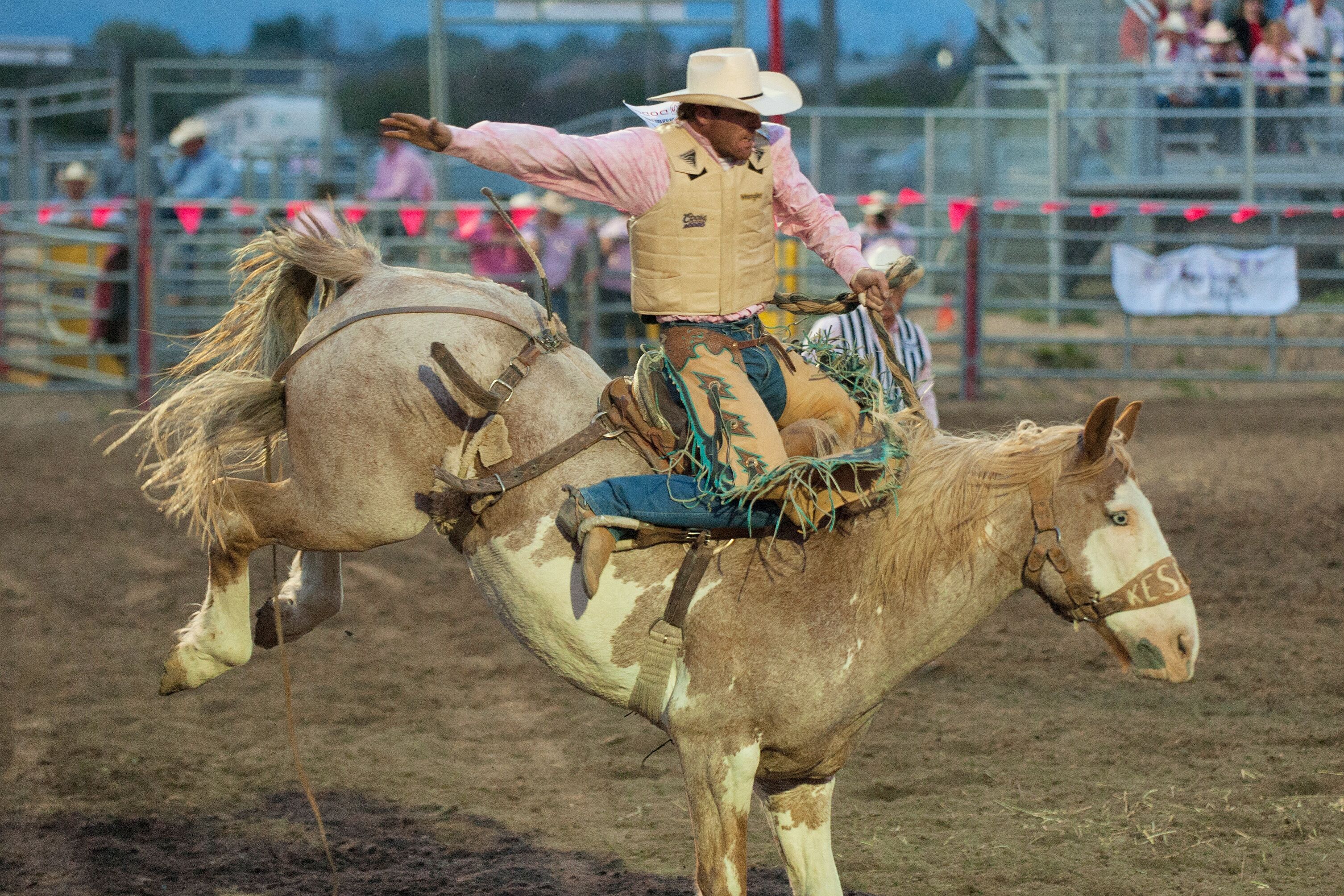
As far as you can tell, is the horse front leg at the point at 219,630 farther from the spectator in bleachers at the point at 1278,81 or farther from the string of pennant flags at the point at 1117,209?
the spectator in bleachers at the point at 1278,81

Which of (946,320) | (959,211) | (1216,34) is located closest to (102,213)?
(959,211)

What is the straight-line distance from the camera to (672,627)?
10.7ft

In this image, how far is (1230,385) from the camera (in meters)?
13.1

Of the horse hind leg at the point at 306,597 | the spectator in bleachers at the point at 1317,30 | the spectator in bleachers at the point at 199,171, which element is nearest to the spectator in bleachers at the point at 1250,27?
the spectator in bleachers at the point at 1317,30

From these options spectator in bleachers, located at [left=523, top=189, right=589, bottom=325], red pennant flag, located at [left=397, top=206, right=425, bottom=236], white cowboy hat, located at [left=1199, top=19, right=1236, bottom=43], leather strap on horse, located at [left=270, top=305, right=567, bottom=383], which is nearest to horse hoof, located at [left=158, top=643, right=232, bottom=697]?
leather strap on horse, located at [left=270, top=305, right=567, bottom=383]

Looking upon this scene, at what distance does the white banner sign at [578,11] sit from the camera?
1294 centimetres

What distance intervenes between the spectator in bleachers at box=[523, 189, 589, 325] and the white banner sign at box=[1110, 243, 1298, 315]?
5088 millimetres

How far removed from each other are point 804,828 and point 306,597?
1570 millimetres

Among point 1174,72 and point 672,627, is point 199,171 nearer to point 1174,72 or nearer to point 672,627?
point 1174,72

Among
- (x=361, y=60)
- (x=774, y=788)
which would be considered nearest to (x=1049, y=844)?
(x=774, y=788)

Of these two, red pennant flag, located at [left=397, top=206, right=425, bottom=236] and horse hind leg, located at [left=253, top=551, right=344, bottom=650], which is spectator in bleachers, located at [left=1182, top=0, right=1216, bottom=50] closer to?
red pennant flag, located at [left=397, top=206, right=425, bottom=236]

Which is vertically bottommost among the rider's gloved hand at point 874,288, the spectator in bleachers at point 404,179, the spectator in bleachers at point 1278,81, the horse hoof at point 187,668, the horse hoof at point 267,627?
the horse hoof at point 187,668

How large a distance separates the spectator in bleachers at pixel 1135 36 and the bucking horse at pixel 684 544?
515 inches

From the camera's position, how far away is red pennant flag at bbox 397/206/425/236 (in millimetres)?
11898
